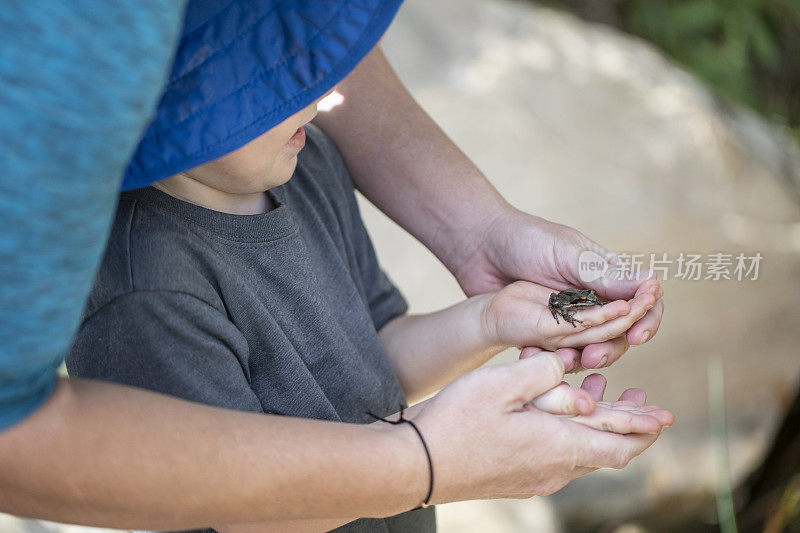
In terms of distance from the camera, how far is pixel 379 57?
6.89ft

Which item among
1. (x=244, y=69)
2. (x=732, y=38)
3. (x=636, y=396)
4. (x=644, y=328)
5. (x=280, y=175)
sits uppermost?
(x=732, y=38)

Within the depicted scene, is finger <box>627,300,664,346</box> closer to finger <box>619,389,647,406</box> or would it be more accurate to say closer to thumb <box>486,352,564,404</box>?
finger <box>619,389,647,406</box>

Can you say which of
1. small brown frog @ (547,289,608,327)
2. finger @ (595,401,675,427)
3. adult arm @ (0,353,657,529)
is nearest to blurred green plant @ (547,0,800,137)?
small brown frog @ (547,289,608,327)

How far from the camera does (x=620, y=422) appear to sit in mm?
1494

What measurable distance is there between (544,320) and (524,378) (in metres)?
0.44

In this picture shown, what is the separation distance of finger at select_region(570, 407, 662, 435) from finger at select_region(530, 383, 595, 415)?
0.08 feet

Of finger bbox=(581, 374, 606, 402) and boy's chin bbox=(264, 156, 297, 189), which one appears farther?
finger bbox=(581, 374, 606, 402)

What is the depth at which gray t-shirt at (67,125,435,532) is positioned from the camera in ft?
4.19

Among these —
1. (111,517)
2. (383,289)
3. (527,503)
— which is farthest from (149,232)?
(527,503)

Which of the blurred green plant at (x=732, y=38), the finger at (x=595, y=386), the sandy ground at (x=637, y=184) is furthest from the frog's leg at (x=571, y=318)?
the blurred green plant at (x=732, y=38)

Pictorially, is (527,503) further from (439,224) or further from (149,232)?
(149,232)

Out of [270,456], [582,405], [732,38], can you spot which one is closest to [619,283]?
[582,405]

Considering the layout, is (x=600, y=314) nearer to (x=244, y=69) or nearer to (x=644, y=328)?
(x=644, y=328)

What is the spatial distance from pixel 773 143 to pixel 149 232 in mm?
4683
